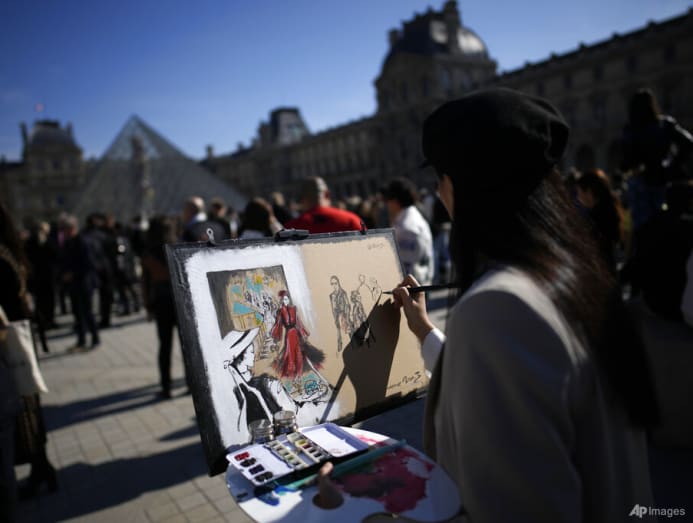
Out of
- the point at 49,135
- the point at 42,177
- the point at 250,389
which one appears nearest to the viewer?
the point at 250,389

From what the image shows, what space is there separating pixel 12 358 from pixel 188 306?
1.81 meters

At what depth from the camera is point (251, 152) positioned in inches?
3098

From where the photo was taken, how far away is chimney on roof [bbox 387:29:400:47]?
5604 centimetres

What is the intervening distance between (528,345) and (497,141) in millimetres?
405

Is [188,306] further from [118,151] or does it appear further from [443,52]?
[443,52]

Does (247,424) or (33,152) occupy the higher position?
(33,152)

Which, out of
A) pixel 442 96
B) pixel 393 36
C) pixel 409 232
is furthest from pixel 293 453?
pixel 393 36

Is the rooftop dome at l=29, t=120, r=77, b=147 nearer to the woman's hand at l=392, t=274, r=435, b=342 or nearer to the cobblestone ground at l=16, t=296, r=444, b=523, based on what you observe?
the cobblestone ground at l=16, t=296, r=444, b=523

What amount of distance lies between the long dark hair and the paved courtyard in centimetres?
89

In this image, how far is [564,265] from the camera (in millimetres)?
937

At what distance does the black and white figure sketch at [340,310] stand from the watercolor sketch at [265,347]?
11 cm

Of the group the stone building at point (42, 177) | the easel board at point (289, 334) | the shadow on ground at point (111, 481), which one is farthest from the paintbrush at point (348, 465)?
the stone building at point (42, 177)

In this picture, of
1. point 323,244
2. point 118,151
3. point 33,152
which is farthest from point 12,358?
point 33,152
